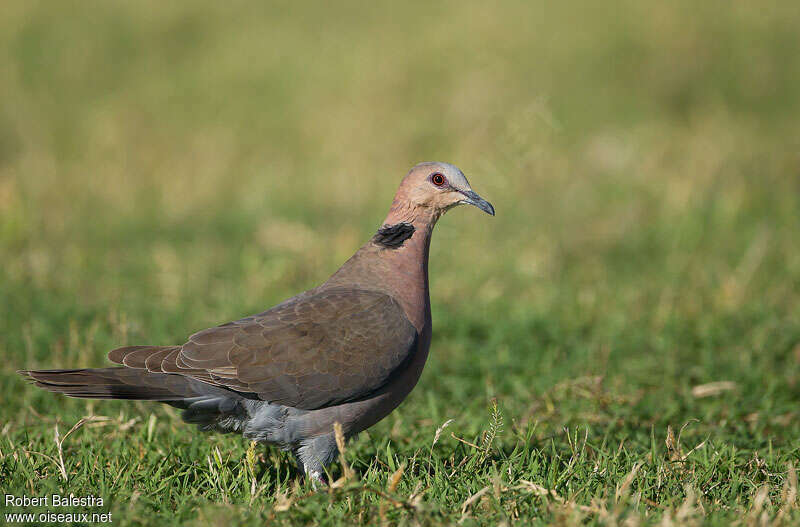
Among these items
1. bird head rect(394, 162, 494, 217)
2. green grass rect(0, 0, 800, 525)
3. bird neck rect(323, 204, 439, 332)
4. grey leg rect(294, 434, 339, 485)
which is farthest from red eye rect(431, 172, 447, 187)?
grey leg rect(294, 434, 339, 485)

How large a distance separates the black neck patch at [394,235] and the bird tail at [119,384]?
1.06 metres

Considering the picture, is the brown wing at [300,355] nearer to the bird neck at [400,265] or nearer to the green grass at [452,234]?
the bird neck at [400,265]

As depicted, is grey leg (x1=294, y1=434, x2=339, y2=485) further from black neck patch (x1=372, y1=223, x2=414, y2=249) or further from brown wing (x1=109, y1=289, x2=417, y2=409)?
black neck patch (x1=372, y1=223, x2=414, y2=249)

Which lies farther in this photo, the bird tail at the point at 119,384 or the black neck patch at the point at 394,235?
the black neck patch at the point at 394,235

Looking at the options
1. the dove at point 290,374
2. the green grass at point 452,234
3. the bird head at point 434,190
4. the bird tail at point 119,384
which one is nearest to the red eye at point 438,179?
the bird head at point 434,190

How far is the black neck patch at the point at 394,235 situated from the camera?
162 inches

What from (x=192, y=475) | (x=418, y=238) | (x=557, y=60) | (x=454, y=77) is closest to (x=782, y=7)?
(x=557, y=60)

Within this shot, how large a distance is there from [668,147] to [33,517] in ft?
29.1

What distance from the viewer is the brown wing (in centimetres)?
366

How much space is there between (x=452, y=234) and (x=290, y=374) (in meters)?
4.46

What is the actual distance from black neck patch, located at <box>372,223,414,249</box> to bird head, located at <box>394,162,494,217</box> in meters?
0.11

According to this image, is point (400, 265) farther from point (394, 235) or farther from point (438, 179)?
point (438, 179)

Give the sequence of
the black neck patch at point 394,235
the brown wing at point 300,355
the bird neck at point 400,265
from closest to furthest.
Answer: the brown wing at point 300,355, the bird neck at point 400,265, the black neck patch at point 394,235

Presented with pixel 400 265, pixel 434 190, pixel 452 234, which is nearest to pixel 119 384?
pixel 400 265
